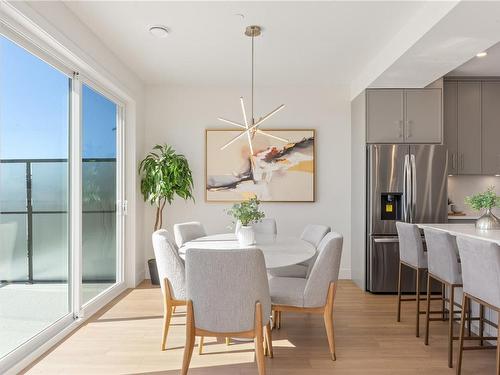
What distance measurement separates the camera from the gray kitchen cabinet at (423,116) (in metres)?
4.47

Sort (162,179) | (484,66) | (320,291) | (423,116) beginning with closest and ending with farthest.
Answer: (320,291) → (484,66) → (423,116) → (162,179)

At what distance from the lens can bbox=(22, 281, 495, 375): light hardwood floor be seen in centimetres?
256

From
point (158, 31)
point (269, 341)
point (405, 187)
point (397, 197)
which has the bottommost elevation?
point (269, 341)

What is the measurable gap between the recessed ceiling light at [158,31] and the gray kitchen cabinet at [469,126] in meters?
3.71

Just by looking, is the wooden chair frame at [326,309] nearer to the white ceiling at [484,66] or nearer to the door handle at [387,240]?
the door handle at [387,240]

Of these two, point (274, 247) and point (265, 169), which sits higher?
point (265, 169)

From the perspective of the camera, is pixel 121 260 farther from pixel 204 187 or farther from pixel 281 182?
pixel 281 182

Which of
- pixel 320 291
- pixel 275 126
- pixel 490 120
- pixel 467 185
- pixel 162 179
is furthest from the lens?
pixel 275 126

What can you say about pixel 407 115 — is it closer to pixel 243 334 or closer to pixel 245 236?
pixel 245 236

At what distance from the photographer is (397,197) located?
4.43m

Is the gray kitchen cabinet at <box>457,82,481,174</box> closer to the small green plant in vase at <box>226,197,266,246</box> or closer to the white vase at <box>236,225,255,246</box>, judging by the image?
the small green plant in vase at <box>226,197,266,246</box>

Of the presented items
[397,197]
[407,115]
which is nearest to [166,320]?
[397,197]

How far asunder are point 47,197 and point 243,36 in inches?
88.1

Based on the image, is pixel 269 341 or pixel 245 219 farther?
pixel 245 219
